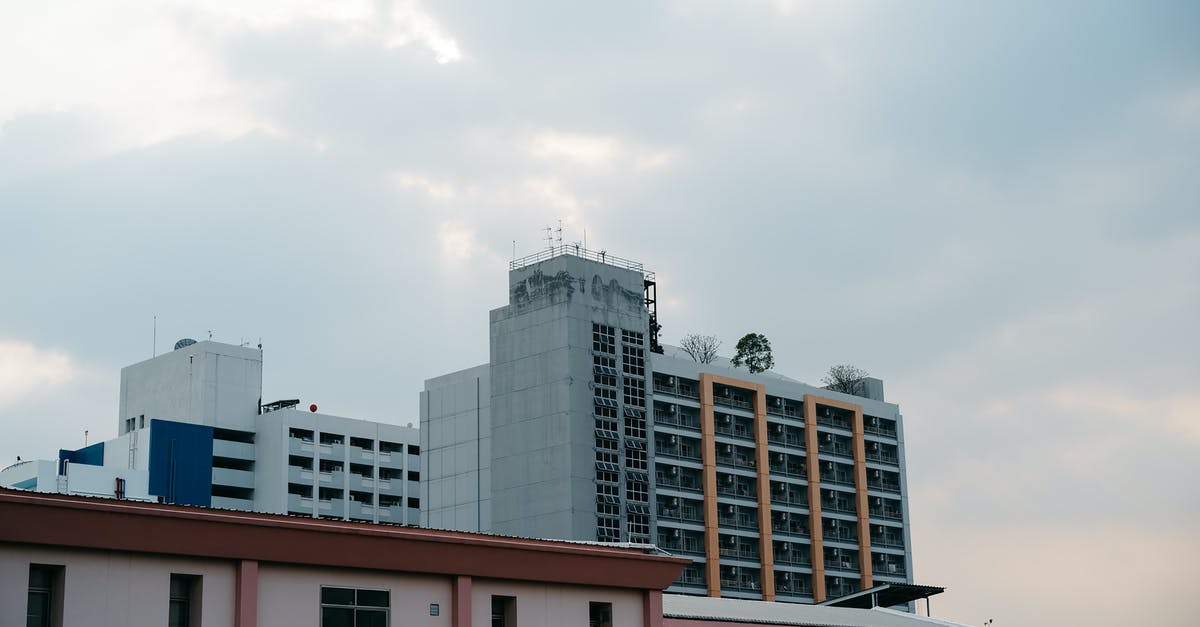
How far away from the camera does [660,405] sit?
127500mm

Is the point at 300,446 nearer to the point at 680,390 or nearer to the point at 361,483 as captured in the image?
the point at 361,483

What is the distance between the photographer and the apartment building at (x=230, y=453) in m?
146

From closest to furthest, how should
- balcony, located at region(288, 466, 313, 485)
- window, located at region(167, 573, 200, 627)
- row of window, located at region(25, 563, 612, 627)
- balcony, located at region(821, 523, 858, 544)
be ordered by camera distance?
row of window, located at region(25, 563, 612, 627)
window, located at region(167, 573, 200, 627)
balcony, located at region(821, 523, 858, 544)
balcony, located at region(288, 466, 313, 485)

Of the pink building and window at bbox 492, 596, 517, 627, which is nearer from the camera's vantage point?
the pink building

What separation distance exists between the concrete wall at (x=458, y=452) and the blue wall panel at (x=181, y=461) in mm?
26088

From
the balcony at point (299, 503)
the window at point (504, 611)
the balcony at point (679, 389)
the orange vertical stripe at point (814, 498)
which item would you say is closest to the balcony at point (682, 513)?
the balcony at point (679, 389)

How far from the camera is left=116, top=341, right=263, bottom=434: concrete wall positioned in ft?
506

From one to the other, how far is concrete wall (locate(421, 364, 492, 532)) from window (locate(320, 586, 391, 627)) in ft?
295

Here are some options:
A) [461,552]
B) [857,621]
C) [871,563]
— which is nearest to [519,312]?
[871,563]

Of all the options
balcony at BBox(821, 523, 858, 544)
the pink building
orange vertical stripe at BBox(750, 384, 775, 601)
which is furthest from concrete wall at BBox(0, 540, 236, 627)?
balcony at BBox(821, 523, 858, 544)

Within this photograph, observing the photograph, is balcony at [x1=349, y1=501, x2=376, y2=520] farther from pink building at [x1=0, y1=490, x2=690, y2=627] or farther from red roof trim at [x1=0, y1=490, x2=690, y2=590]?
pink building at [x1=0, y1=490, x2=690, y2=627]

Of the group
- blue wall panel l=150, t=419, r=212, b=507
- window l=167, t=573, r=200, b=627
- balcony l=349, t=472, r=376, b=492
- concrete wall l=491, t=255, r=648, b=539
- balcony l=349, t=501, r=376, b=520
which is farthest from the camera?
balcony l=349, t=472, r=376, b=492

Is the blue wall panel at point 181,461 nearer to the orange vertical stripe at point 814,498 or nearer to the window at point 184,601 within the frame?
the orange vertical stripe at point 814,498

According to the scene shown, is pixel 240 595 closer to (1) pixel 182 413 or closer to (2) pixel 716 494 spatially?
(2) pixel 716 494
